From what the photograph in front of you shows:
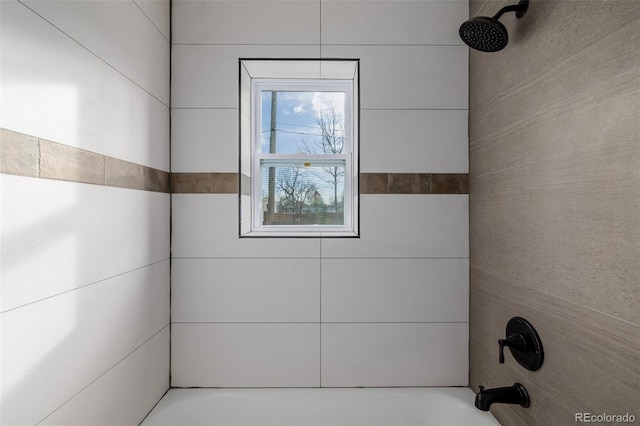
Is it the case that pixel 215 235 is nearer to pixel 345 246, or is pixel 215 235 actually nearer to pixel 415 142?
pixel 345 246

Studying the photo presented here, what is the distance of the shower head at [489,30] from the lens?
1.16m

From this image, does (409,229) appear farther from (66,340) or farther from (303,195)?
(66,340)

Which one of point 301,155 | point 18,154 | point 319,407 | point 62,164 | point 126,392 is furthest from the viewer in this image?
point 301,155

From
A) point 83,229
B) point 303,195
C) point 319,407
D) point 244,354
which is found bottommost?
point 319,407

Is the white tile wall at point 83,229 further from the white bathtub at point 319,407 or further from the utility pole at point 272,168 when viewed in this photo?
the utility pole at point 272,168

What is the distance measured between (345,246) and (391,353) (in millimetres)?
557

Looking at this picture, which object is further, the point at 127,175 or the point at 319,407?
the point at 319,407

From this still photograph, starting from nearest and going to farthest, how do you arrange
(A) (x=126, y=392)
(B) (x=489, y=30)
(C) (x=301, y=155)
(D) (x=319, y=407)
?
1. (B) (x=489, y=30)
2. (A) (x=126, y=392)
3. (D) (x=319, y=407)
4. (C) (x=301, y=155)

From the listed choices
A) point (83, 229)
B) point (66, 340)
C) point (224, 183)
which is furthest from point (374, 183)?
point (66, 340)

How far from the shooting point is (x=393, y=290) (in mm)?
1683

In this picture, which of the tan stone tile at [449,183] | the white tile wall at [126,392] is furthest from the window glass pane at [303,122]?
the white tile wall at [126,392]

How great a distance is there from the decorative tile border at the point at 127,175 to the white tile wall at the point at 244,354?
26.5 inches

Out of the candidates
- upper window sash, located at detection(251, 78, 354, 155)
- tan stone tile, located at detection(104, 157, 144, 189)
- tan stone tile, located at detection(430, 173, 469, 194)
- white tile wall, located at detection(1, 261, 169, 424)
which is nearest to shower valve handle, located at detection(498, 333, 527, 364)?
tan stone tile, located at detection(430, 173, 469, 194)

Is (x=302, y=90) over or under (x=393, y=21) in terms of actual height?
under
